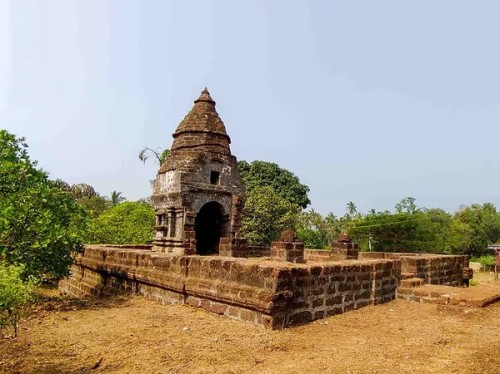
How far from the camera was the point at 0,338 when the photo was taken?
5051 millimetres

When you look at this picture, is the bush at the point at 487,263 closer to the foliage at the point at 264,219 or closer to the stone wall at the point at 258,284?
the foliage at the point at 264,219

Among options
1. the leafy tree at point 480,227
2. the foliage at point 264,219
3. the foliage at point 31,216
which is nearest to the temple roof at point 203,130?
the foliage at point 31,216

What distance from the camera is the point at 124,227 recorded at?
19.4 m

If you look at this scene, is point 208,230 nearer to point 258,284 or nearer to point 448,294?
point 448,294

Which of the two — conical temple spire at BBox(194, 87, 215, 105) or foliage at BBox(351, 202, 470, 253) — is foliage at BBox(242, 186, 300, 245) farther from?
conical temple spire at BBox(194, 87, 215, 105)

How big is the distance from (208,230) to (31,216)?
7952mm

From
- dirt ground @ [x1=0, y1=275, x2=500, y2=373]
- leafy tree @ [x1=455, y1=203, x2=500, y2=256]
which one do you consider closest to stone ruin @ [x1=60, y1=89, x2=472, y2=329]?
dirt ground @ [x1=0, y1=275, x2=500, y2=373]

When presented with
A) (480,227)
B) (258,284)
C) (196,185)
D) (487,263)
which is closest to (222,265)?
(258,284)

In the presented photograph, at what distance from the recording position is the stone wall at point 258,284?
221 inches

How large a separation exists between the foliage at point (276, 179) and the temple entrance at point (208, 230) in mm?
22587

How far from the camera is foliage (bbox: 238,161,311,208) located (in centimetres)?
3772

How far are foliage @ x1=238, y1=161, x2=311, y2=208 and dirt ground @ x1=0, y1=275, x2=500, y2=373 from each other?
30.8 metres

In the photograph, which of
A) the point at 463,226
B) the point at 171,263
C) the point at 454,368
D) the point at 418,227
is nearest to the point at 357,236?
the point at 418,227

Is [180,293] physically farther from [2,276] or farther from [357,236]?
[357,236]
